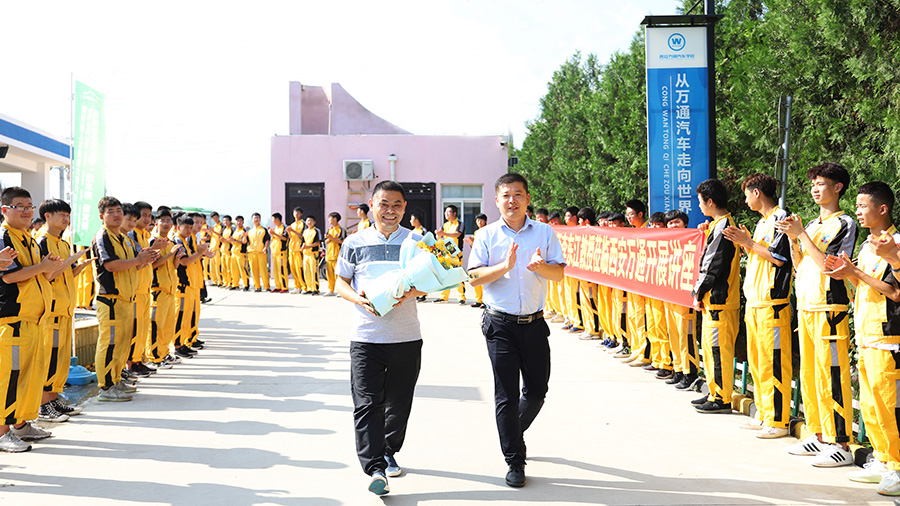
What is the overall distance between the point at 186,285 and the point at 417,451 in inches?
193

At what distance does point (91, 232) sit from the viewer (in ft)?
23.9

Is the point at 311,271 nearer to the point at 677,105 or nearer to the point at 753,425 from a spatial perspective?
the point at 677,105

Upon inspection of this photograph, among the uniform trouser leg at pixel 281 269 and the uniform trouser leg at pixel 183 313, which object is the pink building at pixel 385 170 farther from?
the uniform trouser leg at pixel 183 313

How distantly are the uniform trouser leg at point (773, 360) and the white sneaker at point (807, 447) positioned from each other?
0.39 metres

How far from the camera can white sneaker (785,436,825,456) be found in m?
4.65

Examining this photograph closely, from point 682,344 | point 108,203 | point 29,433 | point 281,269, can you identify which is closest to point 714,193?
point 682,344

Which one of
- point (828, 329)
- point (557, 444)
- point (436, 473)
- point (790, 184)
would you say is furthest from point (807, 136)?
point (436, 473)

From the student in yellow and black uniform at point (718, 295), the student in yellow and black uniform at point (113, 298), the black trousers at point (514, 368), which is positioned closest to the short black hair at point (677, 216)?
the student in yellow and black uniform at point (718, 295)

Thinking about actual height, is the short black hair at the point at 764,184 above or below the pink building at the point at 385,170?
below

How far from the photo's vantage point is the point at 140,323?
22.1 ft

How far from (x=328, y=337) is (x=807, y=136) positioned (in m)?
7.33

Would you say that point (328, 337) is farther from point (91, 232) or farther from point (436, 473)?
point (436, 473)

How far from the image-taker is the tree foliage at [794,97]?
28.6 ft

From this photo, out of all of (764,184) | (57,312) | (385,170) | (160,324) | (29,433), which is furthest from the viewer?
(385,170)
